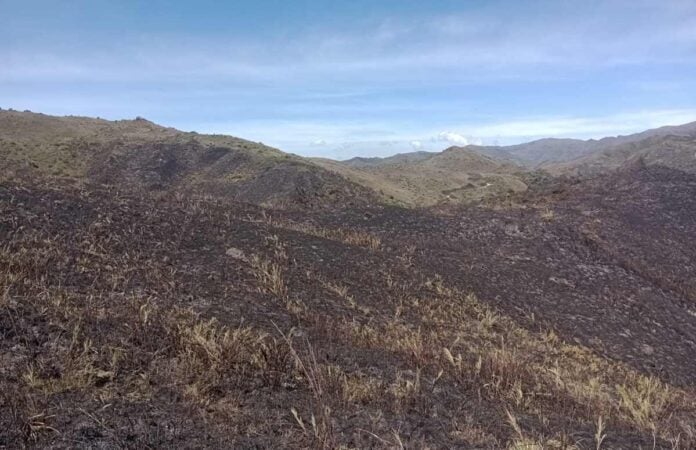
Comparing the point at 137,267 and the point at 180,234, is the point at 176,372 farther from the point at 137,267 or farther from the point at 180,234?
the point at 180,234

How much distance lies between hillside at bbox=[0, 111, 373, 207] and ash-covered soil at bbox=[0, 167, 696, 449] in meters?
14.0

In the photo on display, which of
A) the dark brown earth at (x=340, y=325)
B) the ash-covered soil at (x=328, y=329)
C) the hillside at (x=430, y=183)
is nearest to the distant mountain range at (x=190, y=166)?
the hillside at (x=430, y=183)

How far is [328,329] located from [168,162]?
28.9m

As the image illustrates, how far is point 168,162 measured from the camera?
32.3m

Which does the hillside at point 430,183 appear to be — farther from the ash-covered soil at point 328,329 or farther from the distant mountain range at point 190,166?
the ash-covered soil at point 328,329

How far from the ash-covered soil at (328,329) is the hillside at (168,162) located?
14012 millimetres

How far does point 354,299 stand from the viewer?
747 cm

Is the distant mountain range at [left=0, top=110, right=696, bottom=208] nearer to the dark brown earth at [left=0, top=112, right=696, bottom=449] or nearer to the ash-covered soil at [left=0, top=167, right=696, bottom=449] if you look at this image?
the dark brown earth at [left=0, top=112, right=696, bottom=449]

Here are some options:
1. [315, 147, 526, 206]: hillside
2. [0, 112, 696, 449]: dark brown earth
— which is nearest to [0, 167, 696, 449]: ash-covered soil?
[0, 112, 696, 449]: dark brown earth

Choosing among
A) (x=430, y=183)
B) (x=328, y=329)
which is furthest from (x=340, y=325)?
(x=430, y=183)

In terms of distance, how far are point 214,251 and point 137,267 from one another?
132 cm

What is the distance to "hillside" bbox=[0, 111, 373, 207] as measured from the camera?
2686cm

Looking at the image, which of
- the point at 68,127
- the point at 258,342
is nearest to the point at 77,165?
the point at 68,127

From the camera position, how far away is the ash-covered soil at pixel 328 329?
351cm
